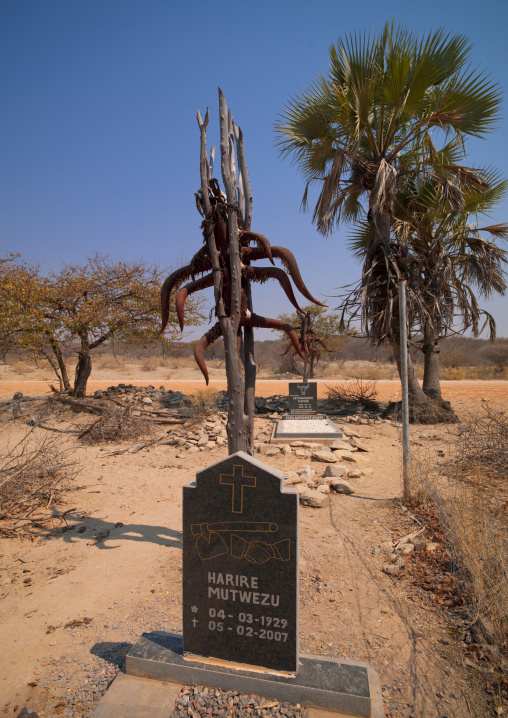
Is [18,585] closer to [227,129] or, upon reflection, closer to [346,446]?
[227,129]

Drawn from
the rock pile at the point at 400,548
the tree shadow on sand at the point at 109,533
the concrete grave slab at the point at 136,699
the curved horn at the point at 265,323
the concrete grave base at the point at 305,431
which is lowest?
the tree shadow on sand at the point at 109,533

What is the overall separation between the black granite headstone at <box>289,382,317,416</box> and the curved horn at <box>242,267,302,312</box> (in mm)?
7197

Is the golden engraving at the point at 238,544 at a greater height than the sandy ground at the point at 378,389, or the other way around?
the golden engraving at the point at 238,544

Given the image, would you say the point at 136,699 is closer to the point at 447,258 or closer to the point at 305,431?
the point at 305,431

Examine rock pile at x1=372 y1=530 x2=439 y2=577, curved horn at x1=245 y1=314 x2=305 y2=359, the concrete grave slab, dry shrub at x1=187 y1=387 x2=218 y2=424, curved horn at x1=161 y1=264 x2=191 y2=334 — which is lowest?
the concrete grave slab

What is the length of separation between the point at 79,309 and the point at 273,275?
884 cm

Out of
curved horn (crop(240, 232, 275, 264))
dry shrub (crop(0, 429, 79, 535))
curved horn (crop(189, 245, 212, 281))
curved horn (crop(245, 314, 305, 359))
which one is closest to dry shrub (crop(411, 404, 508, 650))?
curved horn (crop(245, 314, 305, 359))

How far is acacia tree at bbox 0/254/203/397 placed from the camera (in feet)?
34.5

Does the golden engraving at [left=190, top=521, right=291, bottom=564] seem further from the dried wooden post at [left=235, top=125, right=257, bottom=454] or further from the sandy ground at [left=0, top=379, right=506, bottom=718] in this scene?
the dried wooden post at [left=235, top=125, right=257, bottom=454]

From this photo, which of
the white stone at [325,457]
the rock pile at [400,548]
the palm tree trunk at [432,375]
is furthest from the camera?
the palm tree trunk at [432,375]

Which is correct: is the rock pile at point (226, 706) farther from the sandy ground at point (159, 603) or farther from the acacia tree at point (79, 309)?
the acacia tree at point (79, 309)

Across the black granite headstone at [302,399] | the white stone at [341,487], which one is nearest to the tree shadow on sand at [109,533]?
the white stone at [341,487]

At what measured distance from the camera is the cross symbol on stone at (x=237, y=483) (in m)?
2.44

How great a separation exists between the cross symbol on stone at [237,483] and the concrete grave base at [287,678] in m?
A: 0.91
